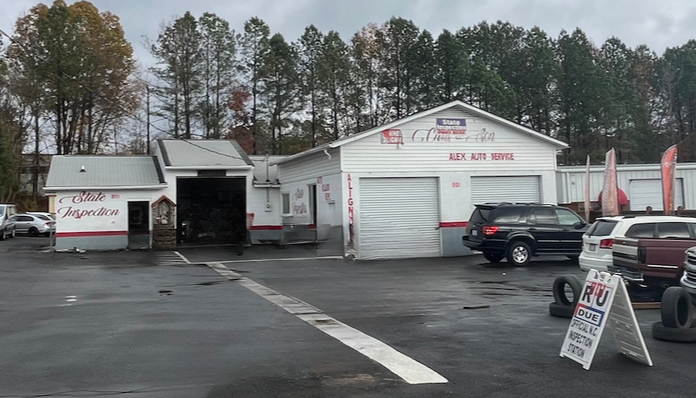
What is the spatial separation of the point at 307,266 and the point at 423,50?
29.5m

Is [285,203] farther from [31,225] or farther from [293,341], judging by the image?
[293,341]

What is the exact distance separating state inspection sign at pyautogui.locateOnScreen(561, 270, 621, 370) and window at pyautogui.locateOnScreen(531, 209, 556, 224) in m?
12.3

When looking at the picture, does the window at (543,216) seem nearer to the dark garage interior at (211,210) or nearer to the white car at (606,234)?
the white car at (606,234)

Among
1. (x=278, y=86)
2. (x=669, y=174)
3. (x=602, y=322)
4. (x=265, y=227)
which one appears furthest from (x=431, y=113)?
(x=278, y=86)

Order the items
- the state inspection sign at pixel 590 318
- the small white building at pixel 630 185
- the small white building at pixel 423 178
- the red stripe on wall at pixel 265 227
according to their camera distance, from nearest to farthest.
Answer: the state inspection sign at pixel 590 318
the small white building at pixel 423 178
the small white building at pixel 630 185
the red stripe on wall at pixel 265 227

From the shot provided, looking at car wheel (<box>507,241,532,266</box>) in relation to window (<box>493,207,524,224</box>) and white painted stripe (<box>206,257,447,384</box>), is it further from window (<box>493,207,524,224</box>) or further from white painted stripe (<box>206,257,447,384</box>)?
white painted stripe (<box>206,257,447,384</box>)

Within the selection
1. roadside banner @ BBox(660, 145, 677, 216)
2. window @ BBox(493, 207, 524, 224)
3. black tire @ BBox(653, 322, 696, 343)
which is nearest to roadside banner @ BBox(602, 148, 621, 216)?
roadside banner @ BBox(660, 145, 677, 216)

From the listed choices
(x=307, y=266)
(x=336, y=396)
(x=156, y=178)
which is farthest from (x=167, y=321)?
(x=156, y=178)

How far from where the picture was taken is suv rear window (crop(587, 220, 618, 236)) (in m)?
13.4

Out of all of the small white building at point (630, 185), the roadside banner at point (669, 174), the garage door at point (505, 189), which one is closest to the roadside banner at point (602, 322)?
the roadside banner at point (669, 174)

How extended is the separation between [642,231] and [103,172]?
22.9m

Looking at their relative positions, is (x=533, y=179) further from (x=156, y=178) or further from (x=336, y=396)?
(x=336, y=396)

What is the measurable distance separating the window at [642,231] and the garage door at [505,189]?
10445mm

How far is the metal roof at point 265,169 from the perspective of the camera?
3062cm
